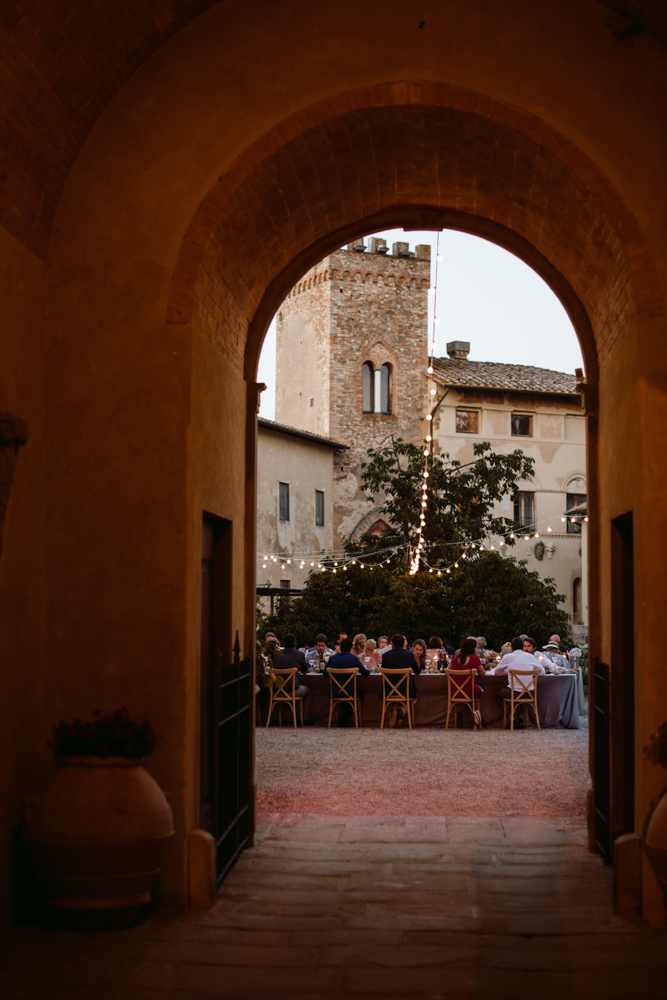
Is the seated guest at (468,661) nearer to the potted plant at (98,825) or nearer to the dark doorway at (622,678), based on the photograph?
the dark doorway at (622,678)

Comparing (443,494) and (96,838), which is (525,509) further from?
(96,838)

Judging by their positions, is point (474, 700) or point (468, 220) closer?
point (468, 220)

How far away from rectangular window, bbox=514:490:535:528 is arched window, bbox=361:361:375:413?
5956 millimetres

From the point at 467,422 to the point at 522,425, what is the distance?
2112 mm

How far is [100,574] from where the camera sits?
4977 millimetres

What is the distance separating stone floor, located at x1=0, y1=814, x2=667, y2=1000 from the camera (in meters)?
3.98

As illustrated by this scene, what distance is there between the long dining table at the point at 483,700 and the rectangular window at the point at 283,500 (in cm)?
1658

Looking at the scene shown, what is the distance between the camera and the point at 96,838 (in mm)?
4367

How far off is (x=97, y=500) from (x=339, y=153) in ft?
8.05

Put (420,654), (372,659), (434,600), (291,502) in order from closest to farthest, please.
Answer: (420,654) → (372,659) → (434,600) → (291,502)

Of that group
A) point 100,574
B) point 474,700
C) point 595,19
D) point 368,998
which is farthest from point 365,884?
point 474,700

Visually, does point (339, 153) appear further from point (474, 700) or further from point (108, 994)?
point (474, 700)

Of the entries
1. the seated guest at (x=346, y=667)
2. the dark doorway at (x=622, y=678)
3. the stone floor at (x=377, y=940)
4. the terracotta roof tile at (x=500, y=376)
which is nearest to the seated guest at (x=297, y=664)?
the seated guest at (x=346, y=667)

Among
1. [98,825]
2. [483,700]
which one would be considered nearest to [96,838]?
[98,825]
